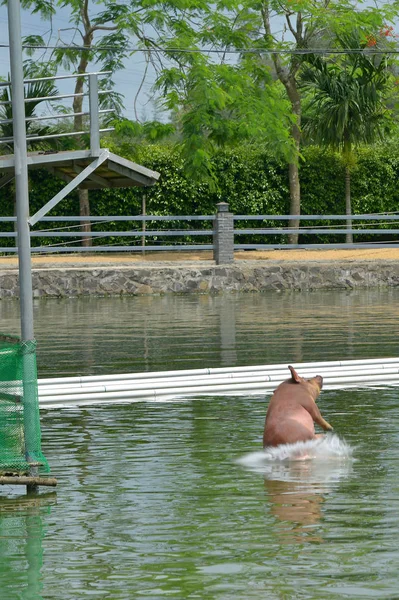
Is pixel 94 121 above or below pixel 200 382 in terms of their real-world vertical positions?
above

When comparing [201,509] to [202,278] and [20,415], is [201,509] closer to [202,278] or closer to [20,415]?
[20,415]

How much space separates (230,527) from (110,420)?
4614 millimetres

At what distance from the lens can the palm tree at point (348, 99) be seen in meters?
39.8

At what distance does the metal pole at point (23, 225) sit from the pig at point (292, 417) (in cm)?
193

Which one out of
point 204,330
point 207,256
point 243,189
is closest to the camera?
point 204,330

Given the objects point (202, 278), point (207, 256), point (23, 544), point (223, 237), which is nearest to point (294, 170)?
point (207, 256)

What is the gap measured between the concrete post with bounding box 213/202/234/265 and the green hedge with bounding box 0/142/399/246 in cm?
462

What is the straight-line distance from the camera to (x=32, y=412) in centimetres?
922

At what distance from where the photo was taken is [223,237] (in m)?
34.1

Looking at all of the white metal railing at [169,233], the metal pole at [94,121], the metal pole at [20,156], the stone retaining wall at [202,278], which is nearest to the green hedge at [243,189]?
the white metal railing at [169,233]

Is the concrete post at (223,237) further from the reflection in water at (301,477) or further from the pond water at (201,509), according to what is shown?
the reflection in water at (301,477)

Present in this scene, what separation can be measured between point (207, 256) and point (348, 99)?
719 cm

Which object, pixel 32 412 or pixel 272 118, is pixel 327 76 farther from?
pixel 32 412

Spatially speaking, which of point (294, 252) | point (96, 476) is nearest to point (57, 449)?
point (96, 476)
